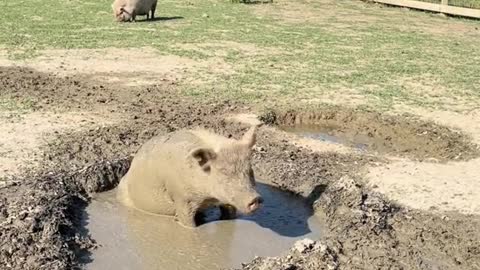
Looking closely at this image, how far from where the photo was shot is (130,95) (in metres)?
9.28

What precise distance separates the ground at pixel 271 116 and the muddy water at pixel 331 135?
95 mm

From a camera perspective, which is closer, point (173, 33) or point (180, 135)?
point (180, 135)

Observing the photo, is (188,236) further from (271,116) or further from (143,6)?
(143,6)

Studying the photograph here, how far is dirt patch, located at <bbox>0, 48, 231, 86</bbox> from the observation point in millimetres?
10344

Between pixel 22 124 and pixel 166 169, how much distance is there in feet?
8.67

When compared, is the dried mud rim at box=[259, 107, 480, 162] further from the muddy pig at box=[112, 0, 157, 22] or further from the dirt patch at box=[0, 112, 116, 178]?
the muddy pig at box=[112, 0, 157, 22]

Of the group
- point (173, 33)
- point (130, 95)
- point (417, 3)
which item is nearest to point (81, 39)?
point (173, 33)

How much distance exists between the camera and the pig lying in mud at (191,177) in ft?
16.9

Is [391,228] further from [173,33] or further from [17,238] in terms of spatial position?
[173,33]

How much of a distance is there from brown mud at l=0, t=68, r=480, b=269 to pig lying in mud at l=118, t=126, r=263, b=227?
17.8 inches

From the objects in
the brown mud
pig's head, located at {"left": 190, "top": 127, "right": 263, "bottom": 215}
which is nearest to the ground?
the brown mud

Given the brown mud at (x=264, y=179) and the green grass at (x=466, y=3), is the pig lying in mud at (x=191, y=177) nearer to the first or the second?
the brown mud at (x=264, y=179)

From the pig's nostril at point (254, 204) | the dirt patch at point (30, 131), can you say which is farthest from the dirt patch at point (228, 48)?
the pig's nostril at point (254, 204)

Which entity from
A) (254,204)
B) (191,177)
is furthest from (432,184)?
(191,177)
